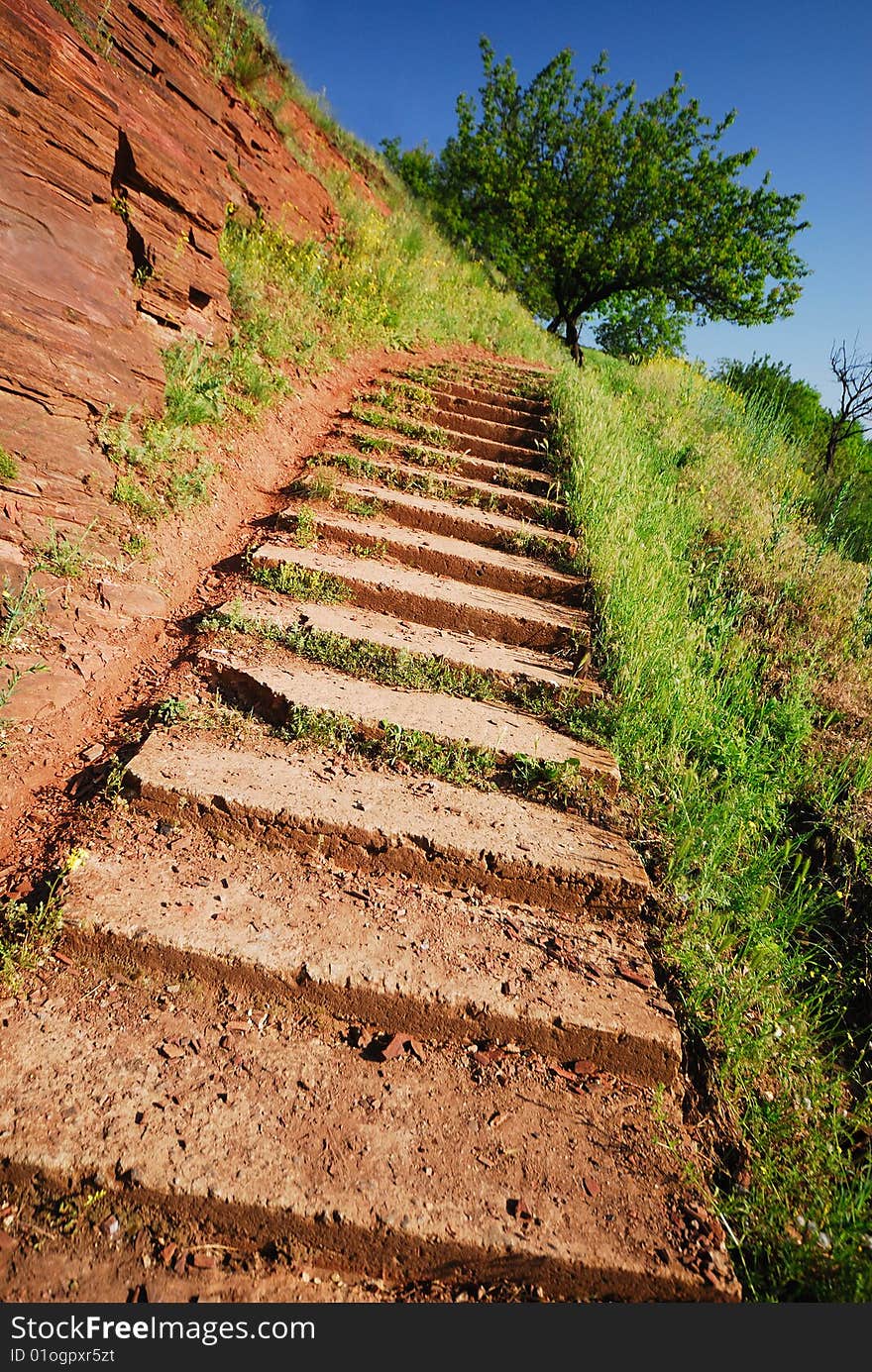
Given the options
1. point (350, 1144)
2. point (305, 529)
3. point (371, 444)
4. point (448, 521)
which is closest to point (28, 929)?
point (350, 1144)

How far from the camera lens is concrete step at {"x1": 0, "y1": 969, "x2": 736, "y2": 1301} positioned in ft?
4.74

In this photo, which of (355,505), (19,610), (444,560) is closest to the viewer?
(19,610)

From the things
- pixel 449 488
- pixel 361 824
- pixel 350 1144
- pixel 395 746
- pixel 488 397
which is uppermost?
pixel 488 397

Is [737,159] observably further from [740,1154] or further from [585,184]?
[740,1154]

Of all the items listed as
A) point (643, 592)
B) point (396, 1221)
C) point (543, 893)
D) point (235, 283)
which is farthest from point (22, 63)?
point (396, 1221)

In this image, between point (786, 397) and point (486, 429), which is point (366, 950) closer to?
point (486, 429)

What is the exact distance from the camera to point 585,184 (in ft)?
52.7

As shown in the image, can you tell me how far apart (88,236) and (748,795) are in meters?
4.20

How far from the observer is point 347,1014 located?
1869 millimetres

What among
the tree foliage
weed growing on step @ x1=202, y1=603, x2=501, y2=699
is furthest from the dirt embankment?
the tree foliage

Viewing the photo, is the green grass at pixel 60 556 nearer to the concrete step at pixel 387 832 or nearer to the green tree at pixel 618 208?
the concrete step at pixel 387 832

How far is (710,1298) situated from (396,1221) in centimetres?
76

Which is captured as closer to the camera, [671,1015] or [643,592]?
[671,1015]

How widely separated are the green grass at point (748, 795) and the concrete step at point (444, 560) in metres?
0.25
